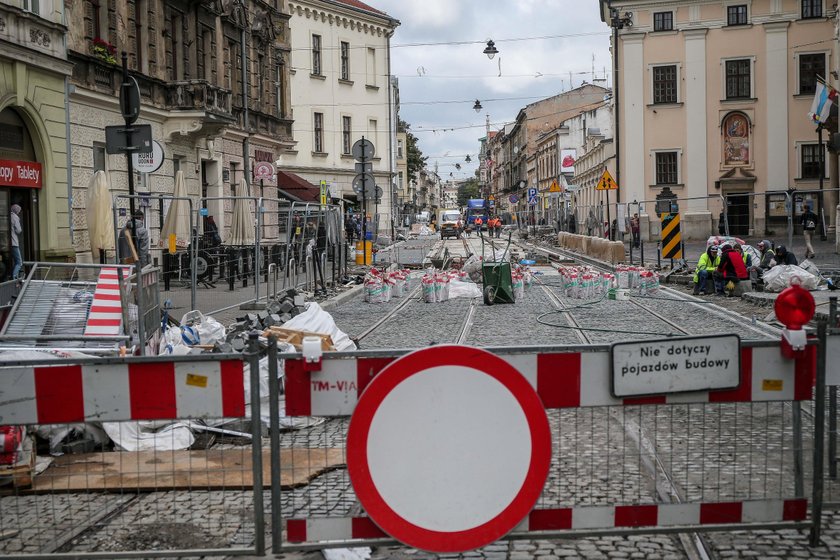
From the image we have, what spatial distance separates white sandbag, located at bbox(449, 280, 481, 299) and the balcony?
32.7ft

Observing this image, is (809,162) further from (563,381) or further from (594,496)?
(563,381)

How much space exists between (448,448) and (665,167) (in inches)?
1786

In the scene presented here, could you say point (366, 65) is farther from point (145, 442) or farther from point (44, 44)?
point (145, 442)

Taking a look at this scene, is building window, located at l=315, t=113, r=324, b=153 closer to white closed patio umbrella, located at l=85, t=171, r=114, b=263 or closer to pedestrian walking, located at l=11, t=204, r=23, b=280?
pedestrian walking, located at l=11, t=204, r=23, b=280

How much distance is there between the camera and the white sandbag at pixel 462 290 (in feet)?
67.5

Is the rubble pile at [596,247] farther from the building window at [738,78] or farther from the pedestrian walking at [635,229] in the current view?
the building window at [738,78]

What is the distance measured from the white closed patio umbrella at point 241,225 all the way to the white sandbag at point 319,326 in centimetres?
578

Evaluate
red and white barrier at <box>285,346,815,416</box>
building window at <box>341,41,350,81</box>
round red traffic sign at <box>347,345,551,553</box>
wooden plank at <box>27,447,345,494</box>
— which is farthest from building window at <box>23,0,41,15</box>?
building window at <box>341,41,350,81</box>

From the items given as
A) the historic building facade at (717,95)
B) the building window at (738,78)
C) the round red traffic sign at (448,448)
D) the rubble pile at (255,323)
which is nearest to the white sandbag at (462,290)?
the rubble pile at (255,323)

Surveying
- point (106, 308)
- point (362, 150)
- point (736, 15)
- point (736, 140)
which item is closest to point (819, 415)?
point (106, 308)

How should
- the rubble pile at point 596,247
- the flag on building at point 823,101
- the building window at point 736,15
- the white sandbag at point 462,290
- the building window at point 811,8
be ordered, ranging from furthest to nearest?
the building window at point 736,15 < the building window at point 811,8 < the flag on building at point 823,101 < the rubble pile at point 596,247 < the white sandbag at point 462,290

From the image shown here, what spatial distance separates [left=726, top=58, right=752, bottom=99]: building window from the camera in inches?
1832

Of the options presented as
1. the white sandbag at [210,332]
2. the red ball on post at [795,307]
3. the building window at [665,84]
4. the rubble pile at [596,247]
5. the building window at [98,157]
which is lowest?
the white sandbag at [210,332]

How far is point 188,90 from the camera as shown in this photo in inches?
1064
